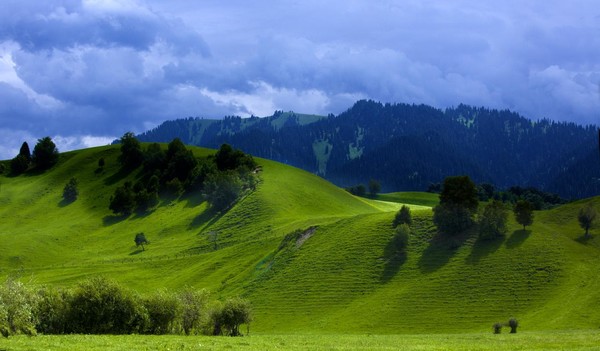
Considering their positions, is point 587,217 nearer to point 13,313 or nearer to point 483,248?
point 483,248

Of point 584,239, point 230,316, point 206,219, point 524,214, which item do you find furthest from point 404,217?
point 206,219

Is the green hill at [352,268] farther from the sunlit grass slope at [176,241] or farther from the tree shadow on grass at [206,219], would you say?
the tree shadow on grass at [206,219]

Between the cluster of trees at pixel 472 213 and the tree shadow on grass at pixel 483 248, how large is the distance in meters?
1.32

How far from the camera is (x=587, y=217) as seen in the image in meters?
117

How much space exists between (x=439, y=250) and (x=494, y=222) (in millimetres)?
Answer: 11822

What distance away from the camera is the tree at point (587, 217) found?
117 meters

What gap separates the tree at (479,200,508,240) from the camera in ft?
392

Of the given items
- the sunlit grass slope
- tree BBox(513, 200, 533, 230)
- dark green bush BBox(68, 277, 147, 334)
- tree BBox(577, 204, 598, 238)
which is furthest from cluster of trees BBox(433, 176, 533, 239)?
dark green bush BBox(68, 277, 147, 334)

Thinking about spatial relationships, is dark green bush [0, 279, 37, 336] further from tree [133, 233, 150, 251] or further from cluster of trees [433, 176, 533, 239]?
tree [133, 233, 150, 251]

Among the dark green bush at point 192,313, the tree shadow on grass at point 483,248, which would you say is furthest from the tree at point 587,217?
the dark green bush at point 192,313

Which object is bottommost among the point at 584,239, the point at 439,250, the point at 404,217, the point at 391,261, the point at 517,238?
the point at 391,261


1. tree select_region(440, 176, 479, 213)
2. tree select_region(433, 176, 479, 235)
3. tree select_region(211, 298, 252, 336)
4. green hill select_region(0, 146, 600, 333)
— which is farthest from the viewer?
tree select_region(440, 176, 479, 213)

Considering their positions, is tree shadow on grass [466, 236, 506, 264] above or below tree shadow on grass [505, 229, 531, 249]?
below

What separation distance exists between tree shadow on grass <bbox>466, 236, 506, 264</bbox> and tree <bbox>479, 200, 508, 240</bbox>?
4.21ft
